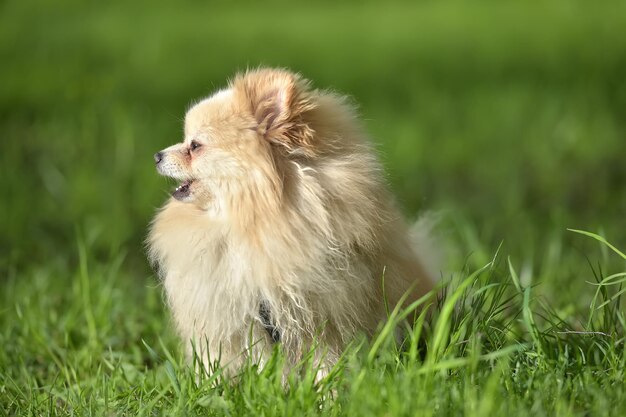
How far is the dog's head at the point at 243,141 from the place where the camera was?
3.57 meters

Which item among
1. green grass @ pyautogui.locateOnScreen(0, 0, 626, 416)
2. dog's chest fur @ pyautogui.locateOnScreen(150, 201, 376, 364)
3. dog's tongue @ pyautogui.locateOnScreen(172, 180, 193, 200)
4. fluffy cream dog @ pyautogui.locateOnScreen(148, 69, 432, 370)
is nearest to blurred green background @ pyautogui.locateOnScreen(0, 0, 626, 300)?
green grass @ pyautogui.locateOnScreen(0, 0, 626, 416)

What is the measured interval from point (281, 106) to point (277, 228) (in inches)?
18.2

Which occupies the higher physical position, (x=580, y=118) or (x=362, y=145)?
(x=362, y=145)

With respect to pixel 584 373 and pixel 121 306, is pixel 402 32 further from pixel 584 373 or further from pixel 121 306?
pixel 584 373

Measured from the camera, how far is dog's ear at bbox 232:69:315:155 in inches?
142

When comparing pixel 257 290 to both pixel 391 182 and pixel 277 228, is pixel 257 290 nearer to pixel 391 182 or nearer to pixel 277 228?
pixel 277 228

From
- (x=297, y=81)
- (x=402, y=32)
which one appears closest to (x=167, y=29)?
(x=402, y=32)

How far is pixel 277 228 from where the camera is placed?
351cm

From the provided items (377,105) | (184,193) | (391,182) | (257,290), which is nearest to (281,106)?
(184,193)

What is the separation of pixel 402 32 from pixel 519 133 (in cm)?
464

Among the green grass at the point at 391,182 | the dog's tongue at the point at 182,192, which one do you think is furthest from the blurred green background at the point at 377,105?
the dog's tongue at the point at 182,192

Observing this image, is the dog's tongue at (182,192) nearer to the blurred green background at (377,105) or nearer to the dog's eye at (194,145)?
the dog's eye at (194,145)

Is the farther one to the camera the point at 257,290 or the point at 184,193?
the point at 184,193

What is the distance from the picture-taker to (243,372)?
3.28m
